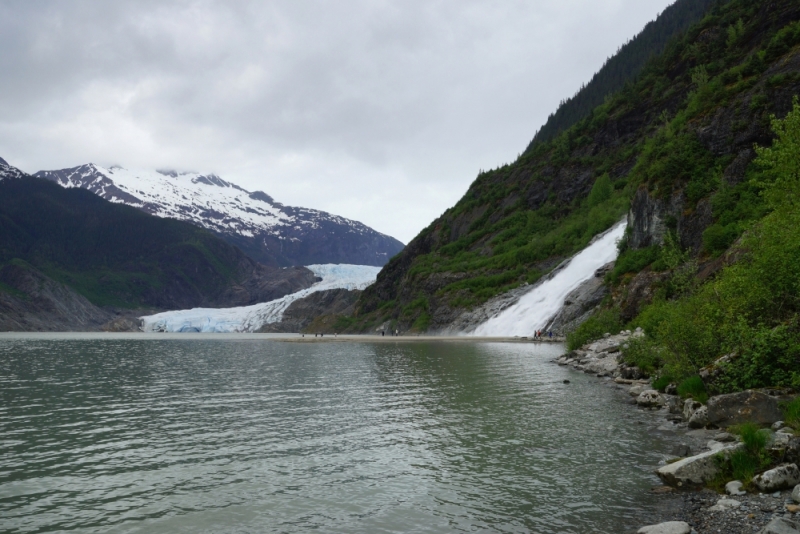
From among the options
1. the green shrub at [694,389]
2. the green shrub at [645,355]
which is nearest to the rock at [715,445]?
the green shrub at [694,389]

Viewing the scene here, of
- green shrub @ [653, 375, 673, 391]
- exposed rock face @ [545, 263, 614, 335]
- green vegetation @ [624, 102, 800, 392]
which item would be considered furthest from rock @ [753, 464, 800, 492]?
exposed rock face @ [545, 263, 614, 335]

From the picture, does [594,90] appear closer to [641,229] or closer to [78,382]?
[641,229]

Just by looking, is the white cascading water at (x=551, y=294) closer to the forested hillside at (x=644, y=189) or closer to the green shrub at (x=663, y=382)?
the forested hillside at (x=644, y=189)

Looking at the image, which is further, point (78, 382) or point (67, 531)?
point (78, 382)

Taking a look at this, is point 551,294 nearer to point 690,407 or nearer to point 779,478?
point 690,407

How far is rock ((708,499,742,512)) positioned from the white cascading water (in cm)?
6796

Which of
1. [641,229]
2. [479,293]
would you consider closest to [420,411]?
[641,229]

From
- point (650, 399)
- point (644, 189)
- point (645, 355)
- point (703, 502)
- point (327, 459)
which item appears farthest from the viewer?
point (644, 189)

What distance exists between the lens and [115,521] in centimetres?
1109

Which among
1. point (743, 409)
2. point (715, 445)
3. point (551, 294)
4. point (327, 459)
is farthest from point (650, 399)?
point (551, 294)

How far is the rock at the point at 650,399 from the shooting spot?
22.2 meters

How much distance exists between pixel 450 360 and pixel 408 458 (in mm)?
31872

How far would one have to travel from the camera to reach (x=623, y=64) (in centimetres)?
16712

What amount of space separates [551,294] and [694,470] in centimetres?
7136
